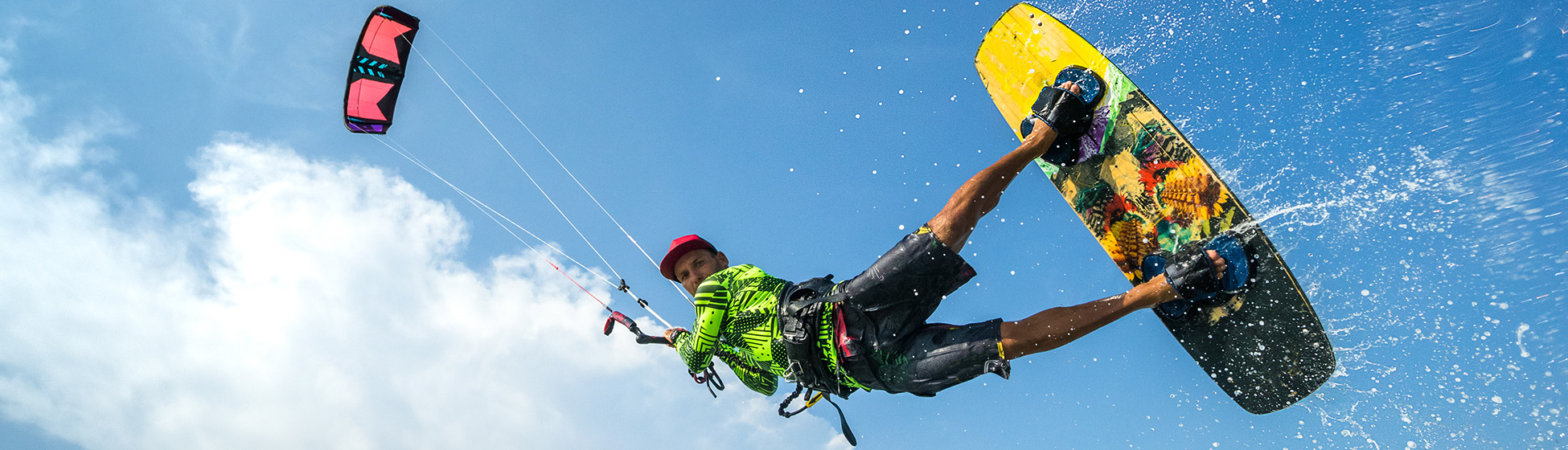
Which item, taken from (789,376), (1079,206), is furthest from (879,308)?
(1079,206)

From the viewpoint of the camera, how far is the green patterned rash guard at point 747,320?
4.44 m

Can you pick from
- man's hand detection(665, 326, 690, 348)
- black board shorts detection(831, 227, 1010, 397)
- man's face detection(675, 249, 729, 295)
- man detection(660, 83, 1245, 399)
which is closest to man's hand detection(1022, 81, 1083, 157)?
man detection(660, 83, 1245, 399)

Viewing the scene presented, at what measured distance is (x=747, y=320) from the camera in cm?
454

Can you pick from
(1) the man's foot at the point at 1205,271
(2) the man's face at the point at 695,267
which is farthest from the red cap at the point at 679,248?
(1) the man's foot at the point at 1205,271

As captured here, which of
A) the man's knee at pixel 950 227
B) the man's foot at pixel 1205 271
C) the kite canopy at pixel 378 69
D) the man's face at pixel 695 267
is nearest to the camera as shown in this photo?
the man's knee at pixel 950 227

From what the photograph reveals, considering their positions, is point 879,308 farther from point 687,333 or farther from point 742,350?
point 687,333

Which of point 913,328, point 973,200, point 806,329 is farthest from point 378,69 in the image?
point 973,200

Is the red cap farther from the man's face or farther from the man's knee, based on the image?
the man's knee

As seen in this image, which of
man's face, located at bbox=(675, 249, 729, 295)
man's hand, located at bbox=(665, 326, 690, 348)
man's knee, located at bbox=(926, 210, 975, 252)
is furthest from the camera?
man's hand, located at bbox=(665, 326, 690, 348)

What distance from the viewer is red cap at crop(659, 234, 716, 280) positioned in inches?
215

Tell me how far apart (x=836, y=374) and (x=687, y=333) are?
1.11m

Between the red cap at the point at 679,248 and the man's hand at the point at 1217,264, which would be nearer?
the man's hand at the point at 1217,264

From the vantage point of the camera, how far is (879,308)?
4082 mm

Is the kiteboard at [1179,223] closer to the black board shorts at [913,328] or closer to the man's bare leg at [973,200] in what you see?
the man's bare leg at [973,200]
